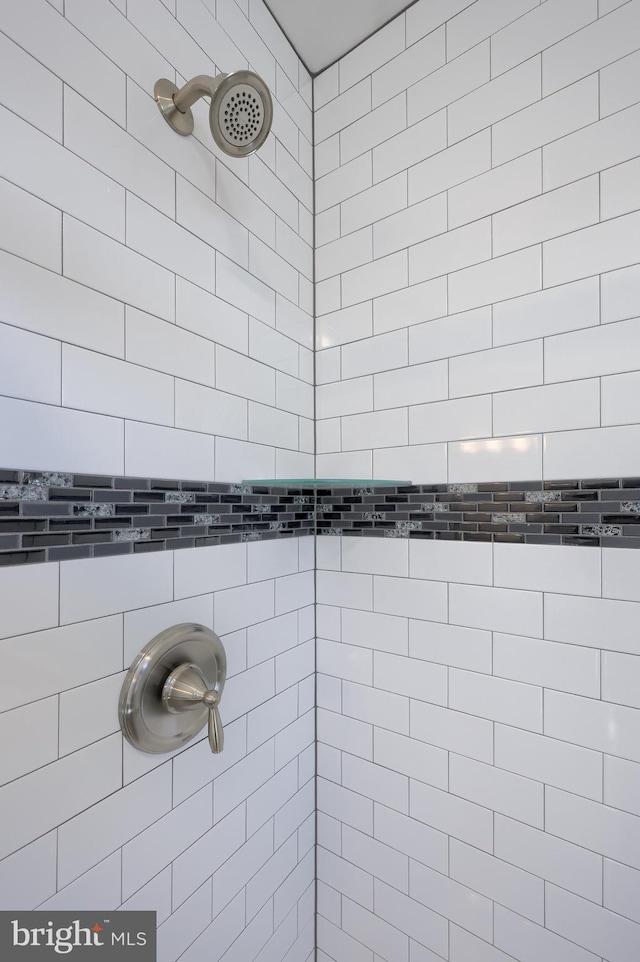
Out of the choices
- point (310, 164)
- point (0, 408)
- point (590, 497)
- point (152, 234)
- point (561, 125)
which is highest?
point (310, 164)

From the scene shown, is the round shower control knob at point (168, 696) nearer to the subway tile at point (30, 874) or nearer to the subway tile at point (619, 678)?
the subway tile at point (30, 874)

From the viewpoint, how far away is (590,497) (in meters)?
0.95

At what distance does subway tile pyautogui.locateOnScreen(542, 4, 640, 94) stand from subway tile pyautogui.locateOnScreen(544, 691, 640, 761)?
1323mm

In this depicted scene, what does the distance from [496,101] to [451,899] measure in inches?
75.8

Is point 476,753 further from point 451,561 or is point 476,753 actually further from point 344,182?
point 344,182

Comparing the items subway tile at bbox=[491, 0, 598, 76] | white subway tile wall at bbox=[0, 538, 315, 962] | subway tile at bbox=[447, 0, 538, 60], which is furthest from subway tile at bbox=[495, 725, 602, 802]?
subway tile at bbox=[447, 0, 538, 60]

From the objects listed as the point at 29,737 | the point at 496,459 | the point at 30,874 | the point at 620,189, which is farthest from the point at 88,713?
the point at 620,189

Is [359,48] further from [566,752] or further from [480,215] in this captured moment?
[566,752]

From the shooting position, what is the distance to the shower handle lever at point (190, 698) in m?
0.84

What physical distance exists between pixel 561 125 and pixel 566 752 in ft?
4.44

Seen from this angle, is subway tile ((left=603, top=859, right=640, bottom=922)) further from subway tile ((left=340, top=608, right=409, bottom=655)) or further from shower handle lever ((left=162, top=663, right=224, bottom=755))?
shower handle lever ((left=162, top=663, right=224, bottom=755))

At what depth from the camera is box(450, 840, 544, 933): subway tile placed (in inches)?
39.5

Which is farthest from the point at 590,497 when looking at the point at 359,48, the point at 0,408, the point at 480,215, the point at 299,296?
the point at 359,48

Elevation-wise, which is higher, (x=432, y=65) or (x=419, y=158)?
(x=432, y=65)
